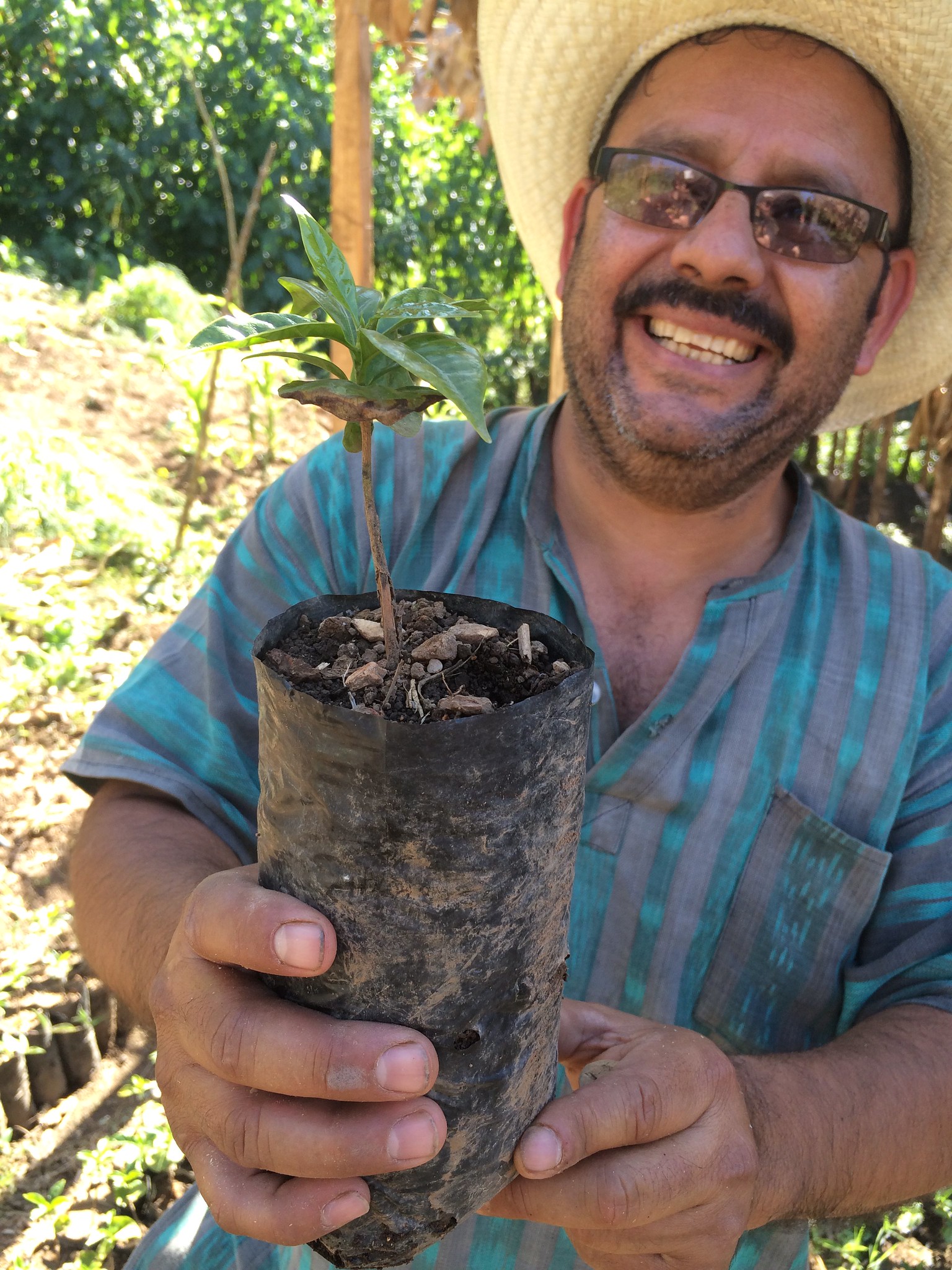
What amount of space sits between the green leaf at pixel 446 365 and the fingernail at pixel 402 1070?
59 cm

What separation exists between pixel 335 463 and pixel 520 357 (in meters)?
8.50

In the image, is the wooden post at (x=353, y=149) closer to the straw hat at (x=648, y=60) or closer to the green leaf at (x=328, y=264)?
the straw hat at (x=648, y=60)

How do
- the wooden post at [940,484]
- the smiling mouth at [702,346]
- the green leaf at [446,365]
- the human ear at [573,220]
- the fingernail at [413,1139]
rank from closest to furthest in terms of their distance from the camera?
the green leaf at [446,365], the fingernail at [413,1139], the smiling mouth at [702,346], the human ear at [573,220], the wooden post at [940,484]

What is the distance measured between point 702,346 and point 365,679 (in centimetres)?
108

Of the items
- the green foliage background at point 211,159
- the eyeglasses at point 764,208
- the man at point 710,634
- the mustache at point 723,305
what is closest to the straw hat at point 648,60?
the man at point 710,634

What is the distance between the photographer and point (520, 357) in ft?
32.8

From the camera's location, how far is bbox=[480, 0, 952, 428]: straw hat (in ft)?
5.63

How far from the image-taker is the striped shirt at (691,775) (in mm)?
1699

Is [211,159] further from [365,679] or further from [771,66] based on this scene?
[365,679]

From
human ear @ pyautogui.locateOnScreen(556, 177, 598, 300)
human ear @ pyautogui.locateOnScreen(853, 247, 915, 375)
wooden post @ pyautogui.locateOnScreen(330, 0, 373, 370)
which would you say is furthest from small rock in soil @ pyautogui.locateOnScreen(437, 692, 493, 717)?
wooden post @ pyautogui.locateOnScreen(330, 0, 373, 370)

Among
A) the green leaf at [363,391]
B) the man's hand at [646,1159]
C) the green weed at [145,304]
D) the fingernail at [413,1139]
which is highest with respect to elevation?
the green leaf at [363,391]

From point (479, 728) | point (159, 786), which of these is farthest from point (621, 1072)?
point (159, 786)

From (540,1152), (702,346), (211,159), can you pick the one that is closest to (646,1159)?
(540,1152)

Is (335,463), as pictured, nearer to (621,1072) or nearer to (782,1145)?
(621,1072)
